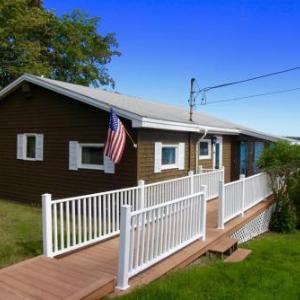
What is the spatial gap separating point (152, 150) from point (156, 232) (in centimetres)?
526

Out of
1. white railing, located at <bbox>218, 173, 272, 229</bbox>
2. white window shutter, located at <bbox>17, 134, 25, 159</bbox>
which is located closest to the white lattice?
white railing, located at <bbox>218, 173, 272, 229</bbox>

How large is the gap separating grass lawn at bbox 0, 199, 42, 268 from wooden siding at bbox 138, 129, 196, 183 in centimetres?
304

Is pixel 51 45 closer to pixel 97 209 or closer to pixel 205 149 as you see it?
pixel 205 149

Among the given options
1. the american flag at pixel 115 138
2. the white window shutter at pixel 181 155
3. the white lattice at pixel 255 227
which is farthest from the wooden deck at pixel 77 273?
the white window shutter at pixel 181 155

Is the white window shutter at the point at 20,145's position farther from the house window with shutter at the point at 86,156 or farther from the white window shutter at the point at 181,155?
the white window shutter at the point at 181,155

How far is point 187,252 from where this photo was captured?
630 cm

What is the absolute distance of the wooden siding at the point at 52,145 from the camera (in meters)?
10.9

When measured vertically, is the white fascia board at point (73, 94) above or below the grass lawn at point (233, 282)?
above

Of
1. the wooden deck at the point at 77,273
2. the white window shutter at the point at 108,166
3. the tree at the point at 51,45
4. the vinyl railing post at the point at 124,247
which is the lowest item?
the wooden deck at the point at 77,273

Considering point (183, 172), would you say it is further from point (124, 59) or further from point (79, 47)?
point (124, 59)

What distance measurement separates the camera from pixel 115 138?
955 cm

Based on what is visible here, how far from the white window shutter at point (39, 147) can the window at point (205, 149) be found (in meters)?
5.49

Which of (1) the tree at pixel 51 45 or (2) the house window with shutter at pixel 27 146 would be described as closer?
(2) the house window with shutter at pixel 27 146

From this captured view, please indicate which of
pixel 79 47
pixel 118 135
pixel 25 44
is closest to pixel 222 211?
pixel 118 135
